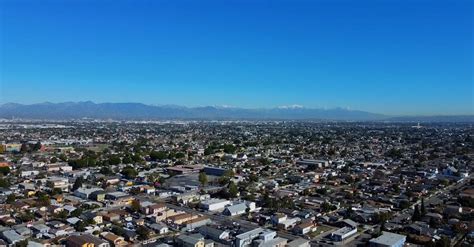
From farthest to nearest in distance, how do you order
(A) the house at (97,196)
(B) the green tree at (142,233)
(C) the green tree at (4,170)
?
(C) the green tree at (4,170), (A) the house at (97,196), (B) the green tree at (142,233)

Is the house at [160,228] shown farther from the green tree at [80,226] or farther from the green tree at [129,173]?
the green tree at [129,173]

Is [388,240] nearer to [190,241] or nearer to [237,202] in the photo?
[190,241]

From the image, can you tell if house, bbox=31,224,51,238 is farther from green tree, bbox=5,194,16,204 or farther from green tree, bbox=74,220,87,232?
green tree, bbox=5,194,16,204

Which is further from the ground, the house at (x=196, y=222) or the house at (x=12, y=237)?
the house at (x=12, y=237)

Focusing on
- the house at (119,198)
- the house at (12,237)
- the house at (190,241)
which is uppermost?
the house at (190,241)

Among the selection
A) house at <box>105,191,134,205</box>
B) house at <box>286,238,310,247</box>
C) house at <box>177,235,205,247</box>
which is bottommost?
house at <box>105,191,134,205</box>

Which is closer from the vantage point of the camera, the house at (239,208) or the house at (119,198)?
the house at (239,208)

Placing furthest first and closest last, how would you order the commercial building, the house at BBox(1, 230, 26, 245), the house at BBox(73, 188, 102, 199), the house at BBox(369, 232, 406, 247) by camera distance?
the house at BBox(73, 188, 102, 199) → the commercial building → the house at BBox(1, 230, 26, 245) → the house at BBox(369, 232, 406, 247)

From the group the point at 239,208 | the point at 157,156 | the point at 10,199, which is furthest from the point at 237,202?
the point at 157,156

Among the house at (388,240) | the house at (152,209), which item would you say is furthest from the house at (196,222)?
the house at (388,240)

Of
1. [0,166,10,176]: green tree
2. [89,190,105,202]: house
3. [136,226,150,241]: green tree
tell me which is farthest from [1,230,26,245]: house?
[0,166,10,176]: green tree
